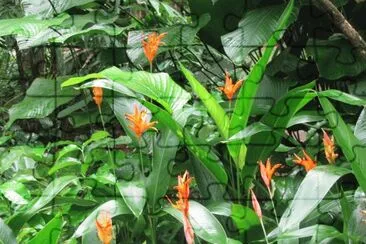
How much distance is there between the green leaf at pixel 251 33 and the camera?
86 centimetres

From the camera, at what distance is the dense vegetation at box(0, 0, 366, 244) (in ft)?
1.92

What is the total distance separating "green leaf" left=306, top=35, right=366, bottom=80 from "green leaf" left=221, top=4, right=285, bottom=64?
0.09 metres

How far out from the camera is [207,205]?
658 millimetres

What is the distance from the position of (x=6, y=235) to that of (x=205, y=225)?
0.73ft

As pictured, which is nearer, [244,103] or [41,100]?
[244,103]

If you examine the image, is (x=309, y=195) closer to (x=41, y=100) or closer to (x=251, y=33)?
(x=251, y=33)

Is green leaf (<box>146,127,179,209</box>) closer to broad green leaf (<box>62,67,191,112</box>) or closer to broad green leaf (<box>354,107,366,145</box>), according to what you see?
broad green leaf (<box>62,67,191,112</box>)

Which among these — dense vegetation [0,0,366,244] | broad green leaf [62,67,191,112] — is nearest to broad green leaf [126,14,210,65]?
dense vegetation [0,0,366,244]

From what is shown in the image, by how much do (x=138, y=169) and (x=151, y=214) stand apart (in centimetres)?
9

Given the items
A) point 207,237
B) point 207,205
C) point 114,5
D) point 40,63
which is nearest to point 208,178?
point 207,205

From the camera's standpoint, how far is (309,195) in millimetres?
551

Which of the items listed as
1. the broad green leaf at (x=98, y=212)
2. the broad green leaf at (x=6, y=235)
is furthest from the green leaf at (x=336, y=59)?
the broad green leaf at (x=6, y=235)

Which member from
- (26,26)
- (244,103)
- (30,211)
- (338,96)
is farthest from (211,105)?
(26,26)

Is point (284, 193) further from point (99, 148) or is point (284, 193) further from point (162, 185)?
point (99, 148)
